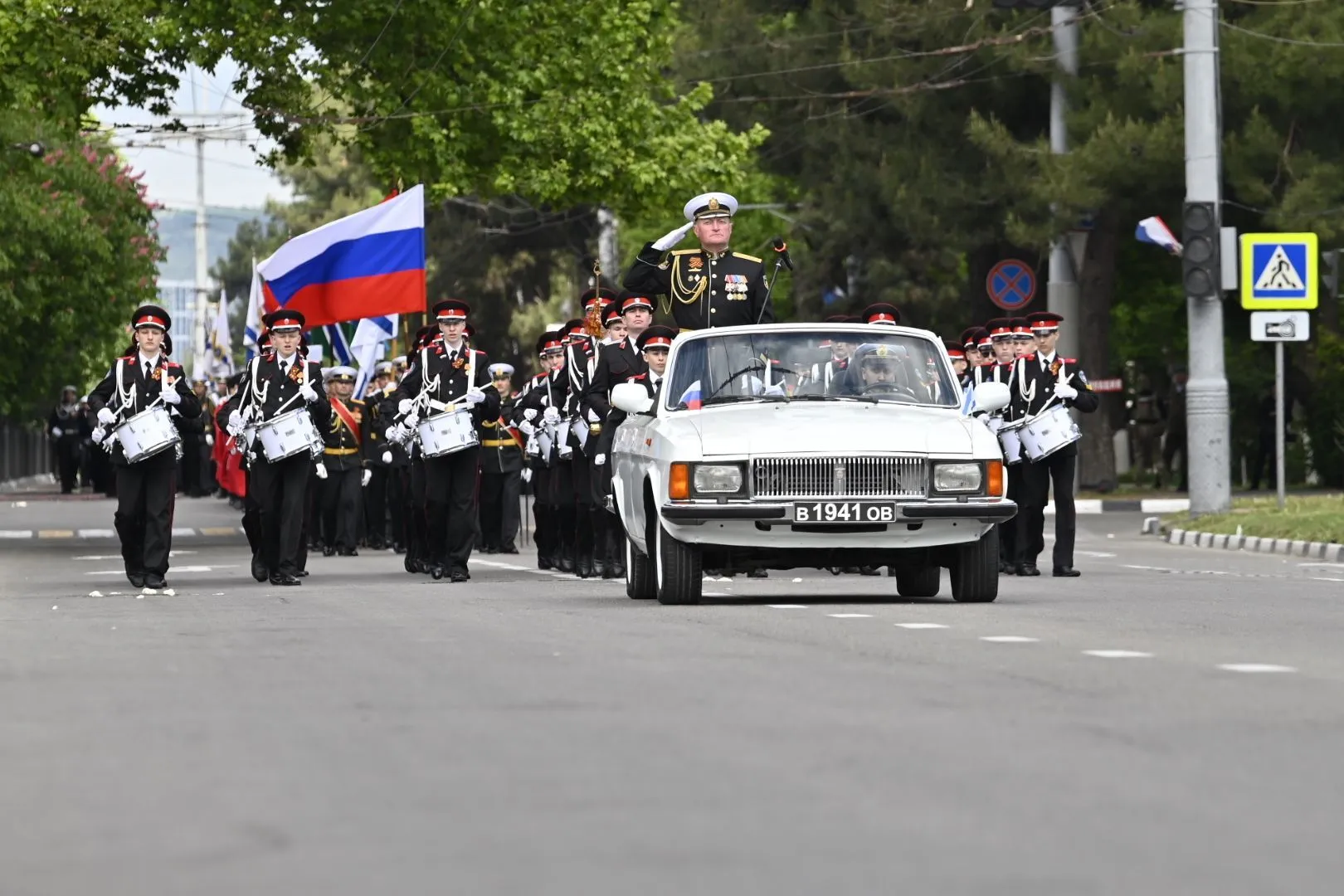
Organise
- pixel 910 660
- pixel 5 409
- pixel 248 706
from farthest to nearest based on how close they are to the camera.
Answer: pixel 5 409 < pixel 910 660 < pixel 248 706

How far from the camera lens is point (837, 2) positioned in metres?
49.2

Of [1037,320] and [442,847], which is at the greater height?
[1037,320]

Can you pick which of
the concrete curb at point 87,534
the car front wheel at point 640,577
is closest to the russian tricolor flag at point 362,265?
the concrete curb at point 87,534

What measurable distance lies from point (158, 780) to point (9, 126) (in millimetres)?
41728

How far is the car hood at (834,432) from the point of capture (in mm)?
16625

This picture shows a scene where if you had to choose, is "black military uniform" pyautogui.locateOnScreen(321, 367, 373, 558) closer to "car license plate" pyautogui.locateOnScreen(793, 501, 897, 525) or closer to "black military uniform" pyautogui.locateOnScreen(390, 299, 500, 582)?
"black military uniform" pyautogui.locateOnScreen(390, 299, 500, 582)

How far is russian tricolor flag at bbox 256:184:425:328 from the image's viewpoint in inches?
1248

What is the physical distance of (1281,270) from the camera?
3191 cm

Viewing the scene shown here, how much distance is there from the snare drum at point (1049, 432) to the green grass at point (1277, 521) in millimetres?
5554

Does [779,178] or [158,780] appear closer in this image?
[158,780]

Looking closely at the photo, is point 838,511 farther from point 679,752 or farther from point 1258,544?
point 1258,544

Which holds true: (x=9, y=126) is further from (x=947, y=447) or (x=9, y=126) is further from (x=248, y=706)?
(x=248, y=706)

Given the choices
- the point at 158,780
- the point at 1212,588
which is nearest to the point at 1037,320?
the point at 1212,588

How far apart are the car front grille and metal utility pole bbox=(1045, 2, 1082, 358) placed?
93.0 ft
